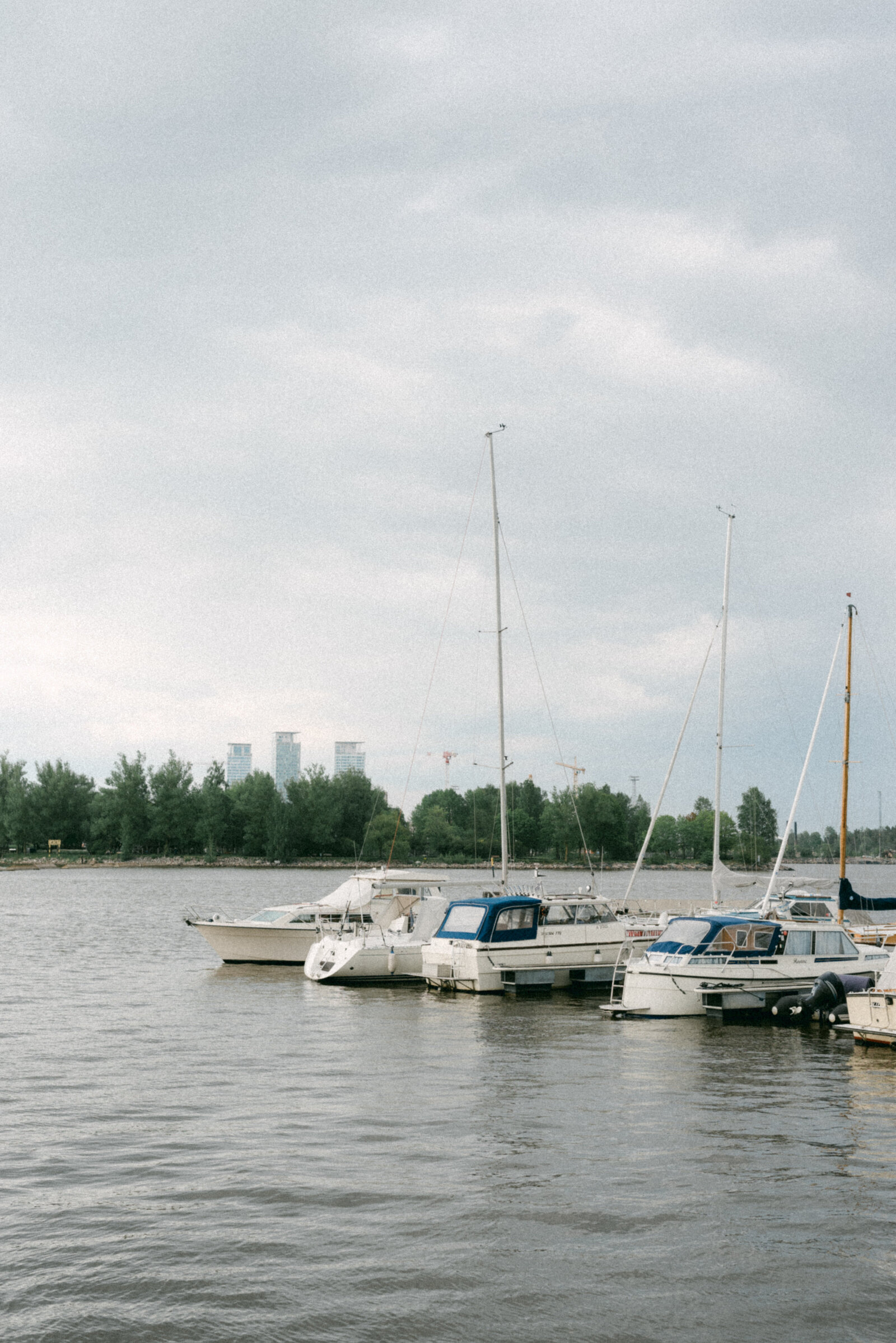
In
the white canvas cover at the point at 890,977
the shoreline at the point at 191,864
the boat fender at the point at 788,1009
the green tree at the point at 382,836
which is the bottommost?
the shoreline at the point at 191,864

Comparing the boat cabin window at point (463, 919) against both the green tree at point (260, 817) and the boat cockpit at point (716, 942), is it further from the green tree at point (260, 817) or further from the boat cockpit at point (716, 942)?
the green tree at point (260, 817)

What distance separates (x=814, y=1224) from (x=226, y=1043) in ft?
52.4

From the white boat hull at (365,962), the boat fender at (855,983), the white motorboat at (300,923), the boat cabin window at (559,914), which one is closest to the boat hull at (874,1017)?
the boat fender at (855,983)

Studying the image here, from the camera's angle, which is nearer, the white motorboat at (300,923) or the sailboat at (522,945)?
the sailboat at (522,945)

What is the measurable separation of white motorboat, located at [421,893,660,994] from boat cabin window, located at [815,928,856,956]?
21.4 ft

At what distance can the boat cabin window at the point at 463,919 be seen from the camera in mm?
35844

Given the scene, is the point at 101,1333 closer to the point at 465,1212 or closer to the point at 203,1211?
the point at 203,1211

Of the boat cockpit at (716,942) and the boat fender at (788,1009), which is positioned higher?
the boat cockpit at (716,942)

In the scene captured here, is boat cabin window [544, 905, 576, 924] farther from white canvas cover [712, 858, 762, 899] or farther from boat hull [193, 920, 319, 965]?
white canvas cover [712, 858, 762, 899]

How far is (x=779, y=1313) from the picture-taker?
36.3 ft

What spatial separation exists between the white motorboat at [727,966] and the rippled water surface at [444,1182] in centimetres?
103

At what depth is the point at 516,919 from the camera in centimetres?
3594

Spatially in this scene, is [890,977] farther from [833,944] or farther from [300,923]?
[300,923]

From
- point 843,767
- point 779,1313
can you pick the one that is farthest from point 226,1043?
point 843,767
